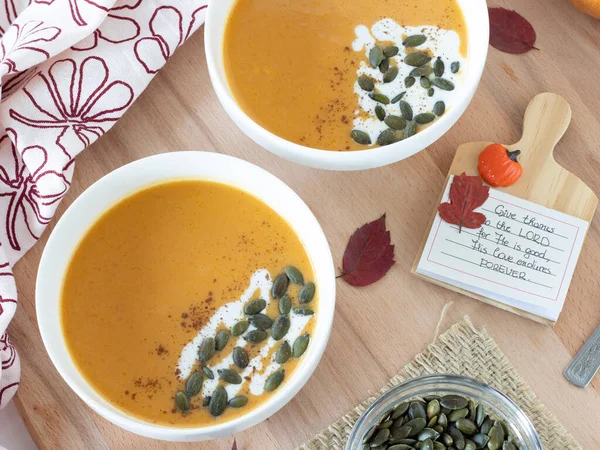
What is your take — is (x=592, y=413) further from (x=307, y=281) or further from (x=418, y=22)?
(x=418, y=22)

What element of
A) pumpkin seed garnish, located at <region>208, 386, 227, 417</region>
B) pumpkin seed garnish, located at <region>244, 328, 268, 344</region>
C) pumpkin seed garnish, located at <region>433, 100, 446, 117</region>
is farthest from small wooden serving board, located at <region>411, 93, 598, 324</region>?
pumpkin seed garnish, located at <region>208, 386, 227, 417</region>

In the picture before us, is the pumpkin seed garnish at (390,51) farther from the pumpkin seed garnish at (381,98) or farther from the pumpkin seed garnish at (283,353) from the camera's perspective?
the pumpkin seed garnish at (283,353)

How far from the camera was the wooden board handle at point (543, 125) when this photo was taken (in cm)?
169

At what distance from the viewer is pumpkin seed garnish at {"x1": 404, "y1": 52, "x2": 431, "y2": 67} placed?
1573 millimetres

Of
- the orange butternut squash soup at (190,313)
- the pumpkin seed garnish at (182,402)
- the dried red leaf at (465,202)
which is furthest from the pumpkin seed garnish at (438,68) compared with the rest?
the pumpkin seed garnish at (182,402)

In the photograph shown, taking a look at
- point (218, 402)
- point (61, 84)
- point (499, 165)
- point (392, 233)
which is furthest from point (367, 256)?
point (61, 84)

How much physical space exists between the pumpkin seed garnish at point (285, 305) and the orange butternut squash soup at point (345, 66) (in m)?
0.31

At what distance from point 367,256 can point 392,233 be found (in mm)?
80

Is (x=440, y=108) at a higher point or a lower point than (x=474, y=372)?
higher

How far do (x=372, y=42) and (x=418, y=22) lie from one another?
10 cm

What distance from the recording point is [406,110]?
157cm

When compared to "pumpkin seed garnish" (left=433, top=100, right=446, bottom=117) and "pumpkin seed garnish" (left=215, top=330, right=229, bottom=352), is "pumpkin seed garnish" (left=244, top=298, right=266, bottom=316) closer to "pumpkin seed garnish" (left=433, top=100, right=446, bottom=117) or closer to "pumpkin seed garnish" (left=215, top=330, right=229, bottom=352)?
"pumpkin seed garnish" (left=215, top=330, right=229, bottom=352)

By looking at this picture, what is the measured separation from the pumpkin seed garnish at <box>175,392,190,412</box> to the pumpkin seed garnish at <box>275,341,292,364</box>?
178 mm

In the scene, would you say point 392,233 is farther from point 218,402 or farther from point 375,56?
point 218,402
